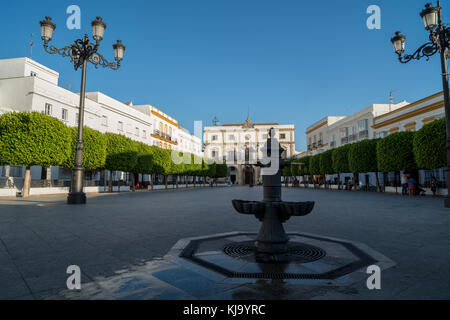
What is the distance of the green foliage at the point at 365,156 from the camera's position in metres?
24.8

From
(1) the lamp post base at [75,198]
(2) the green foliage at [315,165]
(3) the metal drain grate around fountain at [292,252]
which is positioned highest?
(2) the green foliage at [315,165]

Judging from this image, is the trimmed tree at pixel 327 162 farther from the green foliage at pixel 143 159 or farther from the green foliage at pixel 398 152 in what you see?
the green foliage at pixel 143 159

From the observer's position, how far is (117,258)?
366 cm

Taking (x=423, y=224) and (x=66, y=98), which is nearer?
(x=423, y=224)

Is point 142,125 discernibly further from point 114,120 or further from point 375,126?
point 375,126

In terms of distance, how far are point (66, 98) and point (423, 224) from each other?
2993cm

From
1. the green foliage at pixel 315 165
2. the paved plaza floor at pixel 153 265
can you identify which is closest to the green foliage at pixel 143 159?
the green foliage at pixel 315 165

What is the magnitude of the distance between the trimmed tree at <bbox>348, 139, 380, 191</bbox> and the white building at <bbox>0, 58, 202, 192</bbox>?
28040 mm

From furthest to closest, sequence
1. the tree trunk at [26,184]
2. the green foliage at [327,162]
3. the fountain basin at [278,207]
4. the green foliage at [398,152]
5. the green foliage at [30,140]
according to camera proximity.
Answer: the green foliage at [327,162] < the green foliage at [398,152] < the tree trunk at [26,184] < the green foliage at [30,140] < the fountain basin at [278,207]

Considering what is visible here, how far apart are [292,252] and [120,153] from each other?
24.0m

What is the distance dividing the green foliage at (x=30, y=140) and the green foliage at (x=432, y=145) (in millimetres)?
24722

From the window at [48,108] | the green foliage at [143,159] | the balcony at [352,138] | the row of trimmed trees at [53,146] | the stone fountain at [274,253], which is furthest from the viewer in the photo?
the balcony at [352,138]

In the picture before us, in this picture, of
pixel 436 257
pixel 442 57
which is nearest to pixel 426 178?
pixel 442 57

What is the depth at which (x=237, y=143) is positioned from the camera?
72.0m
